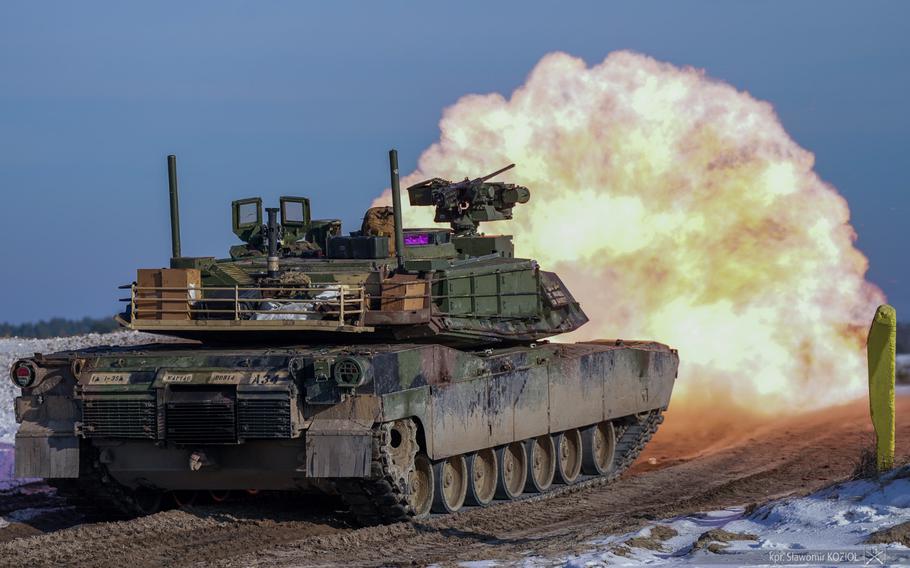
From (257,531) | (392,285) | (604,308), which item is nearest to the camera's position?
(257,531)

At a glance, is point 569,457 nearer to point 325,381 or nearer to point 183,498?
point 183,498

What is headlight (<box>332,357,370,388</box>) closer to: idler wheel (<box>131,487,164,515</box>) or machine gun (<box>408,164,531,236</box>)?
idler wheel (<box>131,487,164,515</box>)

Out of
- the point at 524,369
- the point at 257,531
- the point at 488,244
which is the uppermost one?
the point at 488,244

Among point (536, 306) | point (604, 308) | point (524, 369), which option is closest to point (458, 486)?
point (524, 369)

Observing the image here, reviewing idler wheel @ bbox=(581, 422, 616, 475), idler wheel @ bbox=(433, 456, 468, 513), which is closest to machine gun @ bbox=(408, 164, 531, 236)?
idler wheel @ bbox=(581, 422, 616, 475)

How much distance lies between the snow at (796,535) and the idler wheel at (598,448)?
8.11m

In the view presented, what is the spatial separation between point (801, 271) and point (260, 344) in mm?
13521

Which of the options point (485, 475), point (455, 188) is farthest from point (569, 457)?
point (455, 188)

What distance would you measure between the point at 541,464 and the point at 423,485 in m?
3.56

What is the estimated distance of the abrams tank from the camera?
16922mm

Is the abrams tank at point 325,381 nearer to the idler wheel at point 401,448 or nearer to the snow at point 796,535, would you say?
the idler wheel at point 401,448

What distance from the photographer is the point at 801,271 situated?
2966 centimetres

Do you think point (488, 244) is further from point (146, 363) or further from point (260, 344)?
point (146, 363)

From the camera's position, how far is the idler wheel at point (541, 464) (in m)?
21.2
